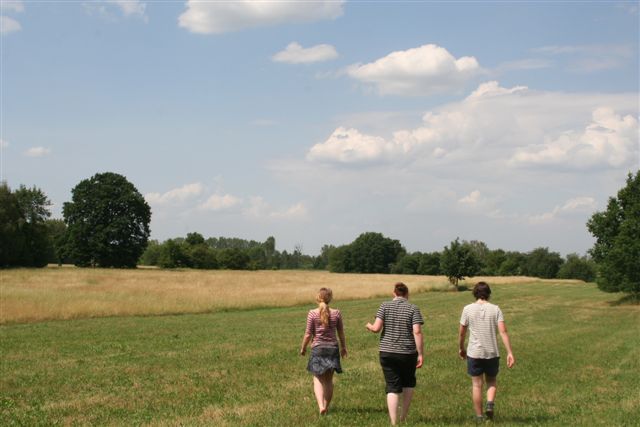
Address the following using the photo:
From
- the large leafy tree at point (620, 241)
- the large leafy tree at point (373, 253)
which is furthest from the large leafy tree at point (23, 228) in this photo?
the large leafy tree at point (373, 253)

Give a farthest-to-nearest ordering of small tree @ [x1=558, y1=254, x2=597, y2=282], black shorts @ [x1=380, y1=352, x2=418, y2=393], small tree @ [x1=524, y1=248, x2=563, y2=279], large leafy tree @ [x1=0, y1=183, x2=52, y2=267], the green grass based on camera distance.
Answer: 1. small tree @ [x1=524, y1=248, x2=563, y2=279]
2. small tree @ [x1=558, y1=254, x2=597, y2=282]
3. large leafy tree @ [x1=0, y1=183, x2=52, y2=267]
4. the green grass
5. black shorts @ [x1=380, y1=352, x2=418, y2=393]

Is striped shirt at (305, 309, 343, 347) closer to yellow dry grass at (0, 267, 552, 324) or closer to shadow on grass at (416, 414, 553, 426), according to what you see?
shadow on grass at (416, 414, 553, 426)

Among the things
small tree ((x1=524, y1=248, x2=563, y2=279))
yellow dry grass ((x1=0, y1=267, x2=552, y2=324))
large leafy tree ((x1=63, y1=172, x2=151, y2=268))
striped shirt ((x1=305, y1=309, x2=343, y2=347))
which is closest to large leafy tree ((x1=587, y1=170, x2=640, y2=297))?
yellow dry grass ((x1=0, y1=267, x2=552, y2=324))

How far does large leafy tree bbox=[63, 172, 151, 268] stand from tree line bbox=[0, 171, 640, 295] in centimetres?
14

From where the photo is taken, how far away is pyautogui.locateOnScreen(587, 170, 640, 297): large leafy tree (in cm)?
4819

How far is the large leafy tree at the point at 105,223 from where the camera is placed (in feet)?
300

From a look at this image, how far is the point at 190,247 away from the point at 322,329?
11641cm

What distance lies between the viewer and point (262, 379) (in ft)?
50.5

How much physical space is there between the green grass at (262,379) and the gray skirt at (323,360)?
2.76 feet

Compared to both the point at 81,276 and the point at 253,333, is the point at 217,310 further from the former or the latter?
the point at 81,276

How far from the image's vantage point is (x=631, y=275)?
48938mm

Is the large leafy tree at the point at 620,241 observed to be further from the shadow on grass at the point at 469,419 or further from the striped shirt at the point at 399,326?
the striped shirt at the point at 399,326

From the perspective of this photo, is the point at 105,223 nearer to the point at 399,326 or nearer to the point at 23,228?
the point at 23,228

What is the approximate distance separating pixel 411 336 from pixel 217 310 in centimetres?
3496
